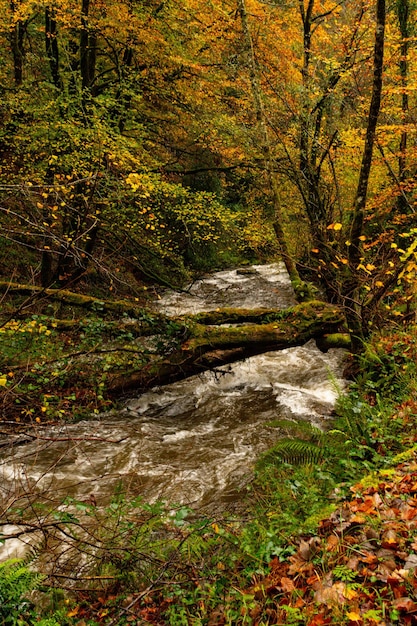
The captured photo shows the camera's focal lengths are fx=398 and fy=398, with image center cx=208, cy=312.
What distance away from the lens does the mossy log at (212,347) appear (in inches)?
283

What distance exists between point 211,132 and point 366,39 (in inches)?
186

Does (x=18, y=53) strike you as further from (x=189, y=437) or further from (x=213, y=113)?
(x=189, y=437)

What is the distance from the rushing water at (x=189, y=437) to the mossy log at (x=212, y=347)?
20.1 inches

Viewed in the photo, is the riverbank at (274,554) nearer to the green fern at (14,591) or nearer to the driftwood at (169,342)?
the green fern at (14,591)

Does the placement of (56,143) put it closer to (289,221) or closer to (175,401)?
(175,401)

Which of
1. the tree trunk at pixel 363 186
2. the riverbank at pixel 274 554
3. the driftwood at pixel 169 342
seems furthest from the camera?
the driftwood at pixel 169 342

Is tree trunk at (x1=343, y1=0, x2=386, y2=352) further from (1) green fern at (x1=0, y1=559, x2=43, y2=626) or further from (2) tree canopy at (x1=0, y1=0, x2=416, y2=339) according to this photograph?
(1) green fern at (x1=0, y1=559, x2=43, y2=626)

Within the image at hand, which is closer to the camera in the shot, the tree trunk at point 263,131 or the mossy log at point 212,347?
the mossy log at point 212,347

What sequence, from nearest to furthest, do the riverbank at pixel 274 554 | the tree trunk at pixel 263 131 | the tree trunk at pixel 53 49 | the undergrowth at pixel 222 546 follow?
the riverbank at pixel 274 554 < the undergrowth at pixel 222 546 < the tree trunk at pixel 53 49 < the tree trunk at pixel 263 131

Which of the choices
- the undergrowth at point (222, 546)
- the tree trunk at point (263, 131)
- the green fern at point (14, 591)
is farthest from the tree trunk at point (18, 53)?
the green fern at point (14, 591)

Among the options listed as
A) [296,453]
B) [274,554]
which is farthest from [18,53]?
[274,554]

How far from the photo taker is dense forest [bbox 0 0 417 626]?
2.98 metres

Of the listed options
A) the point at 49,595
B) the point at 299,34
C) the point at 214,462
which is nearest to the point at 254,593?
the point at 49,595

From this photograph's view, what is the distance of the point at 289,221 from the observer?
1399 cm
